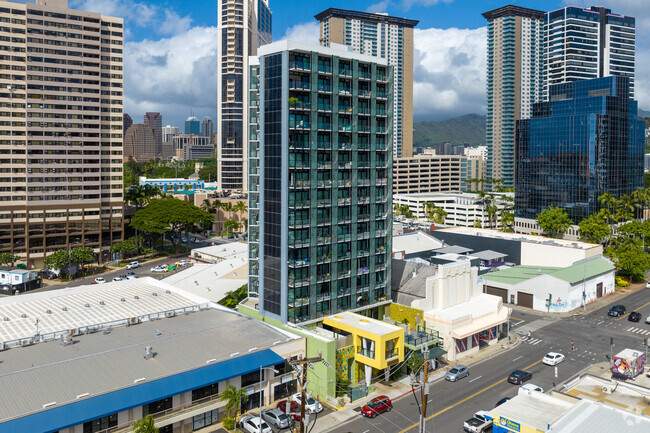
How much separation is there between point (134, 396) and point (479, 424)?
110 ft

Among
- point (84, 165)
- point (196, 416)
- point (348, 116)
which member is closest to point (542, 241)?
point (348, 116)

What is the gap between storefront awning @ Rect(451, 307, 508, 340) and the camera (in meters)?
73.6

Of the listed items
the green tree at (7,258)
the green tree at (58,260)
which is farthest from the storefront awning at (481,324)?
the green tree at (7,258)

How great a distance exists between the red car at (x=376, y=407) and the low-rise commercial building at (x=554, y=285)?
52950 mm

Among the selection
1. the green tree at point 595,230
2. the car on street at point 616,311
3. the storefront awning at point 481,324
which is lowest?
the car on street at point 616,311

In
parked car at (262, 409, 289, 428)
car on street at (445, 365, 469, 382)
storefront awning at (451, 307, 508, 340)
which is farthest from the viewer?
storefront awning at (451, 307, 508, 340)

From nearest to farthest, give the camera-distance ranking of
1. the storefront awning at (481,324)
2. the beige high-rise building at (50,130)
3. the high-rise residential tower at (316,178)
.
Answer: the high-rise residential tower at (316,178)
the storefront awning at (481,324)
the beige high-rise building at (50,130)

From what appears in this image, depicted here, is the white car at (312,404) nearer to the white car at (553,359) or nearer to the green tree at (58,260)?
the white car at (553,359)

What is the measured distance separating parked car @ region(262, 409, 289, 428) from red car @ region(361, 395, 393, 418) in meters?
8.74

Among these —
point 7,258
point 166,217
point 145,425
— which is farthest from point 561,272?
point 7,258

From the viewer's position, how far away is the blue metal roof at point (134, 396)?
144ft

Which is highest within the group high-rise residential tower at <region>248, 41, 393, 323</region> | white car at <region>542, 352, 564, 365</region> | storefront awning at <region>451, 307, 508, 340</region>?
high-rise residential tower at <region>248, 41, 393, 323</region>

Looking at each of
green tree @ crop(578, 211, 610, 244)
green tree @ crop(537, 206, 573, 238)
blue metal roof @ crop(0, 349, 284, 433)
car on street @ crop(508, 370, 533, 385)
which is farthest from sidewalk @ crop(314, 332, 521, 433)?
green tree @ crop(537, 206, 573, 238)

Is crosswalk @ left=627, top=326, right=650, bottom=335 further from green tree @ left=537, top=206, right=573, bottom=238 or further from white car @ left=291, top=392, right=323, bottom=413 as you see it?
green tree @ left=537, top=206, right=573, bottom=238
